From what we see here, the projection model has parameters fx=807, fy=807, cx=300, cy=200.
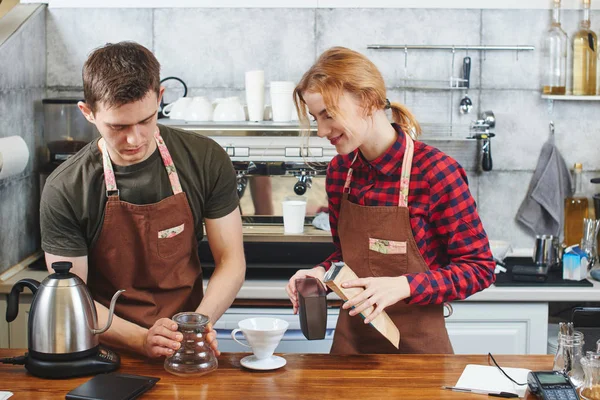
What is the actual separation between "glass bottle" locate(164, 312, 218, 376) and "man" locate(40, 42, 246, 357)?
0.37 feet

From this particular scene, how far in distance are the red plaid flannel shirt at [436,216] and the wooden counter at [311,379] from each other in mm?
184

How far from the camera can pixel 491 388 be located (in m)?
1.83

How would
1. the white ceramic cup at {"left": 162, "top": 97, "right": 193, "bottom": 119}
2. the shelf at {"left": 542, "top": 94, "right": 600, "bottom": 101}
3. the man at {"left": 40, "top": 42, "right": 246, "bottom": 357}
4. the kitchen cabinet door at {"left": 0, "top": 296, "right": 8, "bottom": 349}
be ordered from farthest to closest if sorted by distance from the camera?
the shelf at {"left": 542, "top": 94, "right": 600, "bottom": 101} → the white ceramic cup at {"left": 162, "top": 97, "right": 193, "bottom": 119} → the kitchen cabinet door at {"left": 0, "top": 296, "right": 8, "bottom": 349} → the man at {"left": 40, "top": 42, "right": 246, "bottom": 357}

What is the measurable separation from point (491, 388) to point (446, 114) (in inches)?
81.0

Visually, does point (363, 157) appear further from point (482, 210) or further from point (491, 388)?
point (482, 210)

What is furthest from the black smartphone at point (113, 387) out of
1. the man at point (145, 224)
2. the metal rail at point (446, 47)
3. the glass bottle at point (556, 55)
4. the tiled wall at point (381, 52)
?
the glass bottle at point (556, 55)

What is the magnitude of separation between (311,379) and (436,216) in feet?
1.84

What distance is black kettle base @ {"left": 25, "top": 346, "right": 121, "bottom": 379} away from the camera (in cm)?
189

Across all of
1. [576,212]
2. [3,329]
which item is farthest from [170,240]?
[576,212]

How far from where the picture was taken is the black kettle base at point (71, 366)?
6.20 ft

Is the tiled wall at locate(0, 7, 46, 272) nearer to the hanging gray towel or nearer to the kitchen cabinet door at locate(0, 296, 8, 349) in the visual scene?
the kitchen cabinet door at locate(0, 296, 8, 349)

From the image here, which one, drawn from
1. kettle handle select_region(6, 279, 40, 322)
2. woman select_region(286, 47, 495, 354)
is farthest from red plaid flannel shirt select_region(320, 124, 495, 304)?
kettle handle select_region(6, 279, 40, 322)

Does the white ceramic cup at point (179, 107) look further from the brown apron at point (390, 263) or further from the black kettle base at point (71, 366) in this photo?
the black kettle base at point (71, 366)

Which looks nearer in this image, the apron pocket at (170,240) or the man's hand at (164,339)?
the man's hand at (164,339)
